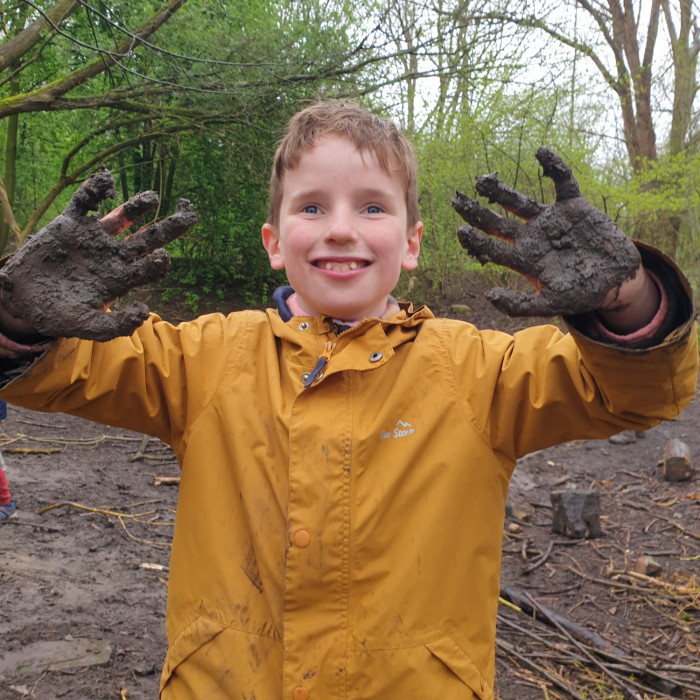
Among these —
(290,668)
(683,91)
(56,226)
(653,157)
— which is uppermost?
(683,91)

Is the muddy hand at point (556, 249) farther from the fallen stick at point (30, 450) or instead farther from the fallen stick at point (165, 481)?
the fallen stick at point (30, 450)

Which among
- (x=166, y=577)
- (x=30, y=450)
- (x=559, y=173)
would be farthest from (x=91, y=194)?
(x=30, y=450)

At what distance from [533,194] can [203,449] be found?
8716 mm

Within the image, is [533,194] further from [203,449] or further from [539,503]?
[203,449]

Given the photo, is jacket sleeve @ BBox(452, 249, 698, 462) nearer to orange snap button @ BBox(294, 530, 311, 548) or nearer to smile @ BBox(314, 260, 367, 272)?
smile @ BBox(314, 260, 367, 272)

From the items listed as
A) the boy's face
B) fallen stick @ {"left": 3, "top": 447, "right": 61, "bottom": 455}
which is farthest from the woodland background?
the boy's face

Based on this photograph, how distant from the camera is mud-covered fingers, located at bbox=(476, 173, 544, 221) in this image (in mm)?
1392

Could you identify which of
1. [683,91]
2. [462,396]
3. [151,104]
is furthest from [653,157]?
[462,396]

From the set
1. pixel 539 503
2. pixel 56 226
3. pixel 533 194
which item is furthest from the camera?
pixel 533 194

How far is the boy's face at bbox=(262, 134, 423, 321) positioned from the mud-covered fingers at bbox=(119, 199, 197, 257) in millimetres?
314

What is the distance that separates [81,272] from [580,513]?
13.4 ft

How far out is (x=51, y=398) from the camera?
1519mm

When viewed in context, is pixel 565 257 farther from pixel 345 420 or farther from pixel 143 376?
pixel 143 376

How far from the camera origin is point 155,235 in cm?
148
